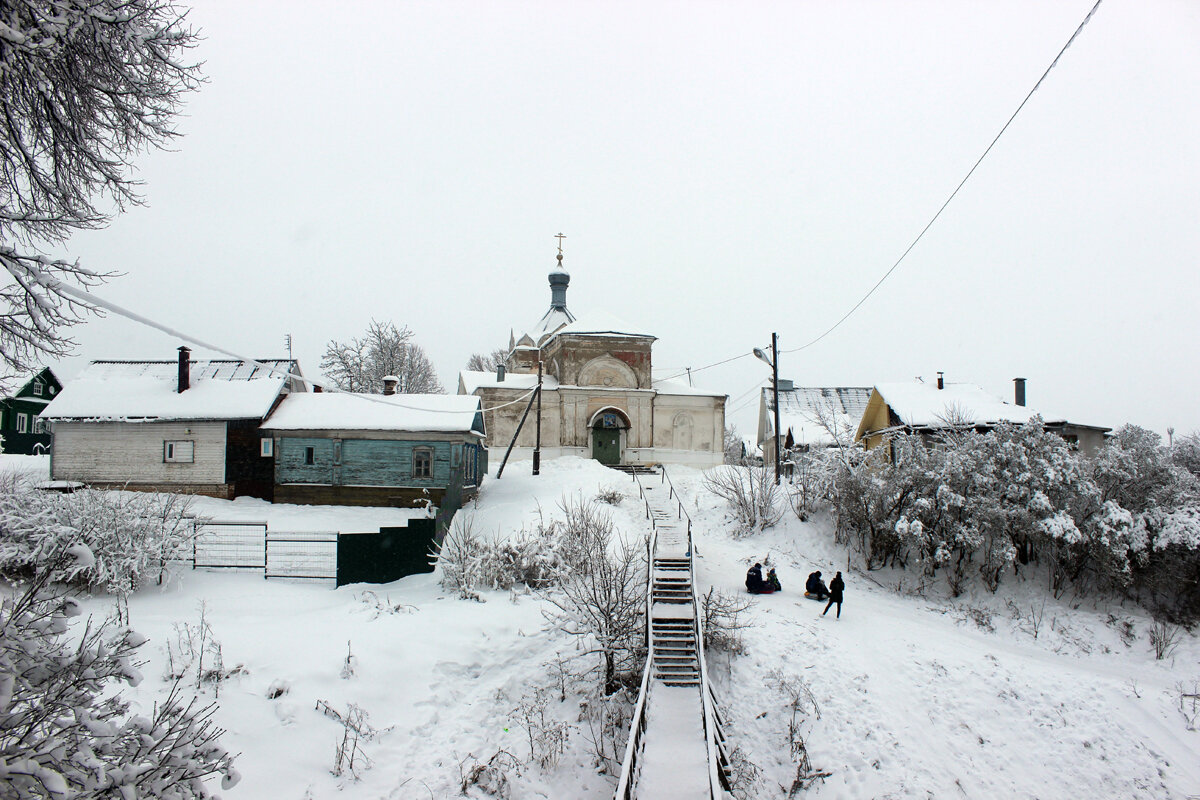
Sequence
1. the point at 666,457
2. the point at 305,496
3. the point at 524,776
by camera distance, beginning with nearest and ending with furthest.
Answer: the point at 524,776 < the point at 305,496 < the point at 666,457

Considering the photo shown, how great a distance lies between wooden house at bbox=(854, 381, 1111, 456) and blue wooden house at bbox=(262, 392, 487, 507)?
1703 centimetres

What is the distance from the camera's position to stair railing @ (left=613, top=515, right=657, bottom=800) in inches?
305

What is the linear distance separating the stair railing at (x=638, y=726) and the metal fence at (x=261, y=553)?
7876mm

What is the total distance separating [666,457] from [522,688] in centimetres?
2657

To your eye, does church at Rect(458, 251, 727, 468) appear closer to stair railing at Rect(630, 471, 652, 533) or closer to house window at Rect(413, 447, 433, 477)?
stair railing at Rect(630, 471, 652, 533)

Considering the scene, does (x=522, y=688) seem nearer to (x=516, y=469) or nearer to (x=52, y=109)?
(x=52, y=109)

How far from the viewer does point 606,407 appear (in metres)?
37.4

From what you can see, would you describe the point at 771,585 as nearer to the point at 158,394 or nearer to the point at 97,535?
the point at 97,535

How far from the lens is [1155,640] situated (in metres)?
16.4

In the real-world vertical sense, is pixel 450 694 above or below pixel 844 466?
below

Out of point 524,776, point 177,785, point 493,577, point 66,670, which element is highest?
point 66,670

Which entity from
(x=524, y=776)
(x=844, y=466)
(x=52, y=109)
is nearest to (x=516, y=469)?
(x=844, y=466)

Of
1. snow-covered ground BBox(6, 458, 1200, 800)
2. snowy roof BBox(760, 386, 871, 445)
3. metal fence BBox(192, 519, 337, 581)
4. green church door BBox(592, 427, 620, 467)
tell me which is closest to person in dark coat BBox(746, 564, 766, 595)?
snow-covered ground BBox(6, 458, 1200, 800)

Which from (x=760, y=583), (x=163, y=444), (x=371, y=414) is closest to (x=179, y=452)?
(x=163, y=444)
